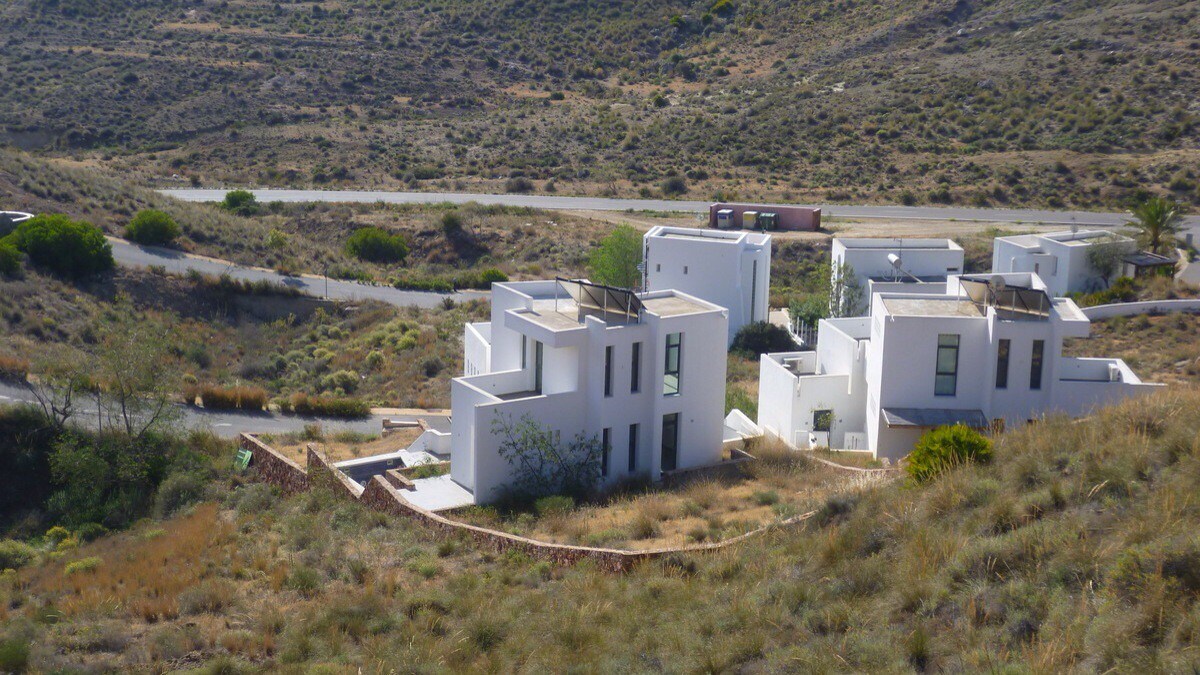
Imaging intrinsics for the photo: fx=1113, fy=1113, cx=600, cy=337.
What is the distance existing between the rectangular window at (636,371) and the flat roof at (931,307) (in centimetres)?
550

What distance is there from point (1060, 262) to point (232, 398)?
30061 mm

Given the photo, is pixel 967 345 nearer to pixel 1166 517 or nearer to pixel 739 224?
pixel 1166 517

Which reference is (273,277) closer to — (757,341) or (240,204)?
(240,204)

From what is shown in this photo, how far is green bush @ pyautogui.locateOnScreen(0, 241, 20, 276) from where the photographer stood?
40406 mm

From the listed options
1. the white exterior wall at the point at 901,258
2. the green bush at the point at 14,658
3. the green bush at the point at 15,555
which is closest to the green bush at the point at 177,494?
the green bush at the point at 15,555

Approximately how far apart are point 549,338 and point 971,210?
151ft

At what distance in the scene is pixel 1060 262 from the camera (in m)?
42.0

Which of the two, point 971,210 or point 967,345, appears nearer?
point 967,345

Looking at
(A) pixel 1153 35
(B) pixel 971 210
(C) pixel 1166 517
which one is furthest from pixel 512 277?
(A) pixel 1153 35

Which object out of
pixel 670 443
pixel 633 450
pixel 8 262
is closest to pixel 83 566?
pixel 633 450

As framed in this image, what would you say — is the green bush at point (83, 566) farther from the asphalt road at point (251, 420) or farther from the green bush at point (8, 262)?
the green bush at point (8, 262)

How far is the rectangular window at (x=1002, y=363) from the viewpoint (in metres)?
23.2

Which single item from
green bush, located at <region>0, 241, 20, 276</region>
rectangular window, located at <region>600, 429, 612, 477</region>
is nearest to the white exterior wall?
rectangular window, located at <region>600, 429, 612, 477</region>

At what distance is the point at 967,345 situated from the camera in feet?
76.7
